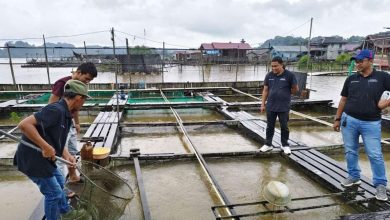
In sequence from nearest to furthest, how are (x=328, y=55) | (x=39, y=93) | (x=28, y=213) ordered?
(x=28, y=213), (x=39, y=93), (x=328, y=55)

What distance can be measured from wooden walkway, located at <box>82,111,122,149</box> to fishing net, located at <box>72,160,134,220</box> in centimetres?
Answer: 228

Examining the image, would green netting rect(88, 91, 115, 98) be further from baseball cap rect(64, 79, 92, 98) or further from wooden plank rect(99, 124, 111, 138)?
baseball cap rect(64, 79, 92, 98)

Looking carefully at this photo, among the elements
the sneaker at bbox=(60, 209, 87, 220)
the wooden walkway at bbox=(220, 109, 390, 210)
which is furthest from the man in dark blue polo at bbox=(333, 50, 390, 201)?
the sneaker at bbox=(60, 209, 87, 220)

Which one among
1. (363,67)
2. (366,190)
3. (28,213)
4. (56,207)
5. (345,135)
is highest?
(363,67)

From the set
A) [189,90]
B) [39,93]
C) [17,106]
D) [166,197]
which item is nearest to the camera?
[166,197]

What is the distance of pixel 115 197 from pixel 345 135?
2.81 metres

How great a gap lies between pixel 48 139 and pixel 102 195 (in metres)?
0.66

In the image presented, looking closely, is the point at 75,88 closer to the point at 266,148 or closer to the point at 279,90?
the point at 279,90

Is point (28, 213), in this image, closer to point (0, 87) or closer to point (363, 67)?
point (363, 67)

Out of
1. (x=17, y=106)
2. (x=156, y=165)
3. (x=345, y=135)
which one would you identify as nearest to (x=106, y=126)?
(x=156, y=165)

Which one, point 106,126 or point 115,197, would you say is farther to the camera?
point 106,126

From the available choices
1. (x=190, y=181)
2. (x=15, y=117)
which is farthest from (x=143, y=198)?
A: (x=15, y=117)

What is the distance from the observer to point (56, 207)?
254 cm

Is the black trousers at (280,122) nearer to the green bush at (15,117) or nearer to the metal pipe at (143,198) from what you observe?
the metal pipe at (143,198)
